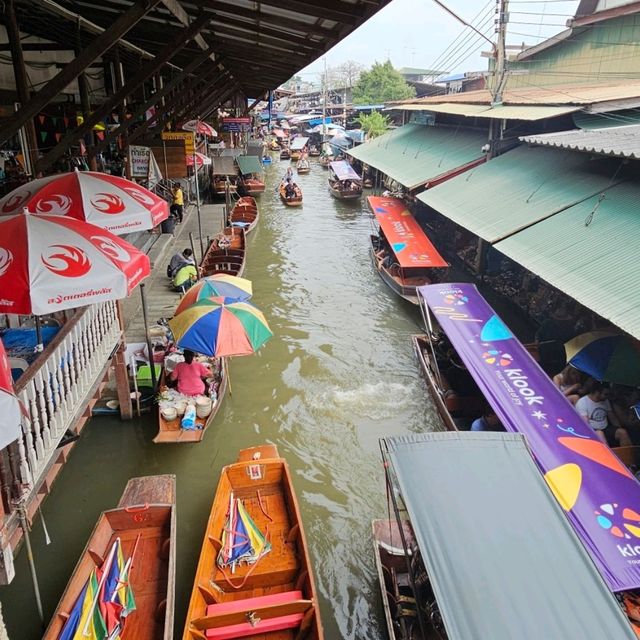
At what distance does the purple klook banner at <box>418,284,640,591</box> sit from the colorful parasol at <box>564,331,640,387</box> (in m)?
0.61

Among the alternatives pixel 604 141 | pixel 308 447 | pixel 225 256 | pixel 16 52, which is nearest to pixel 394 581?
pixel 308 447

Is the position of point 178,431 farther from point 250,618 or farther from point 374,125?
point 374,125

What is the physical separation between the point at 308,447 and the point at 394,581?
3714 mm

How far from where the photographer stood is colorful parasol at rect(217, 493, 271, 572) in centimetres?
623

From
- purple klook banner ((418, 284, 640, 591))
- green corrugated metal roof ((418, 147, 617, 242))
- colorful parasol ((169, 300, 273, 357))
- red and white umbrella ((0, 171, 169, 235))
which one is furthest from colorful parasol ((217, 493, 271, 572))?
green corrugated metal roof ((418, 147, 617, 242))

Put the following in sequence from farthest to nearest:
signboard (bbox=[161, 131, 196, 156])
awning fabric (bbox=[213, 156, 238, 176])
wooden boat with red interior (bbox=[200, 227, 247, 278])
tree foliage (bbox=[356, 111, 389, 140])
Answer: tree foliage (bbox=[356, 111, 389, 140]) < awning fabric (bbox=[213, 156, 238, 176]) < wooden boat with red interior (bbox=[200, 227, 247, 278]) < signboard (bbox=[161, 131, 196, 156])

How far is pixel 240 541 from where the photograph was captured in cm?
645

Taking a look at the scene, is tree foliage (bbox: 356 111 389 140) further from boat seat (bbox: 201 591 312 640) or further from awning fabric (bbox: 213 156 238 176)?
boat seat (bbox: 201 591 312 640)

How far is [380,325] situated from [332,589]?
8.57 m

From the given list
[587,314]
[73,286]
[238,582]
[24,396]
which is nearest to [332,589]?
[238,582]

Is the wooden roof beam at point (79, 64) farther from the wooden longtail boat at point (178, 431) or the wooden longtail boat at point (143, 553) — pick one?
the wooden longtail boat at point (178, 431)

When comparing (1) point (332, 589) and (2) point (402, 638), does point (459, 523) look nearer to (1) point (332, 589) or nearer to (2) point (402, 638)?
(2) point (402, 638)

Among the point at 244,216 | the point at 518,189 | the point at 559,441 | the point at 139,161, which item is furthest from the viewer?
the point at 244,216

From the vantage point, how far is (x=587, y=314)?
1129cm
